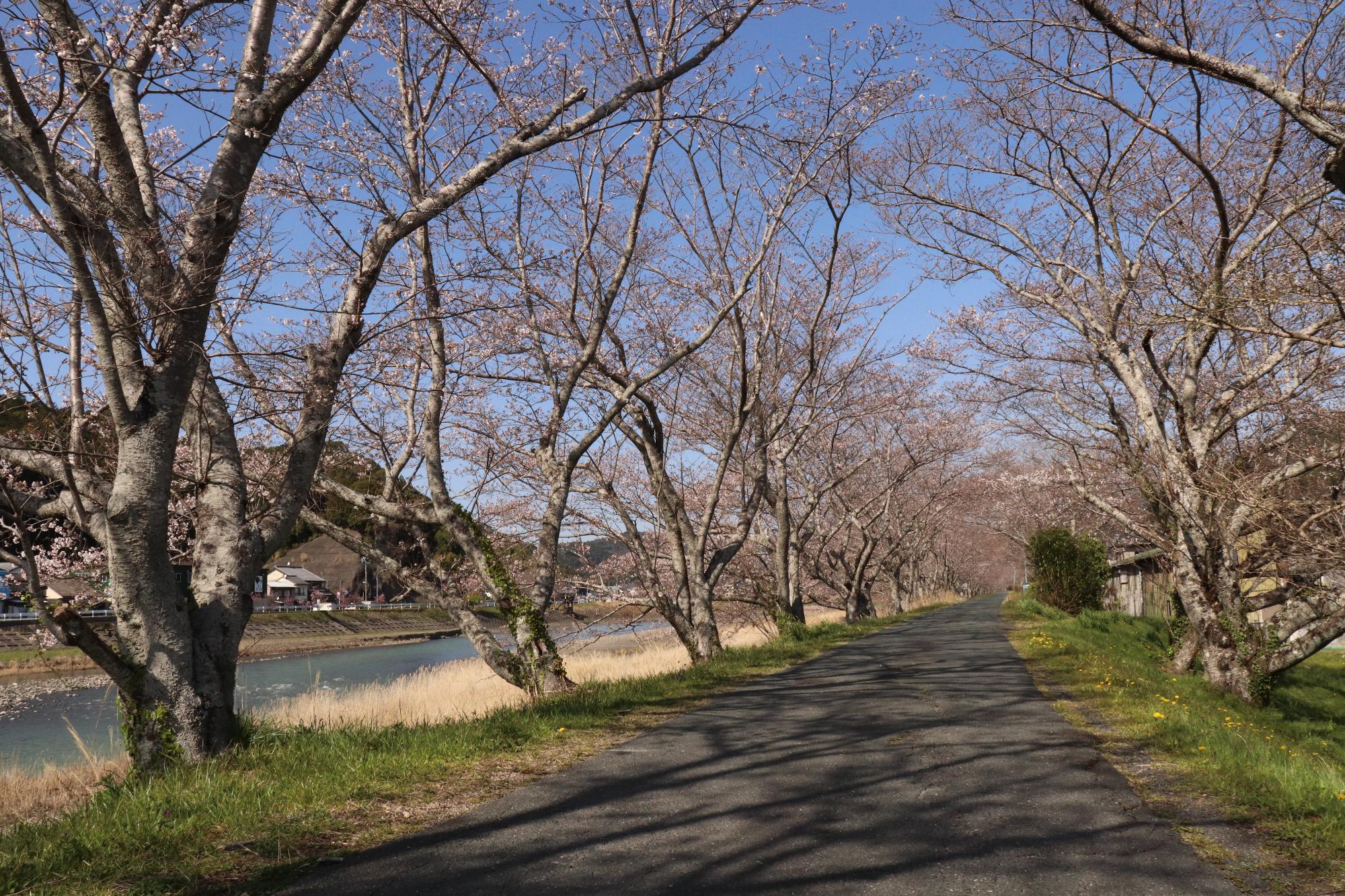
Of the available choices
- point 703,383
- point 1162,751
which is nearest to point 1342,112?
point 1162,751

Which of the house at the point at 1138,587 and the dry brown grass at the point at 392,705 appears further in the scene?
the house at the point at 1138,587

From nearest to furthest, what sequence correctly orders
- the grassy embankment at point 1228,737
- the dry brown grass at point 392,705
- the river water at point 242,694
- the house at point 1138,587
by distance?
1. the grassy embankment at point 1228,737
2. the dry brown grass at point 392,705
3. the river water at point 242,694
4. the house at point 1138,587

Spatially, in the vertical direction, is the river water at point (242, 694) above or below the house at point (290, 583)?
below

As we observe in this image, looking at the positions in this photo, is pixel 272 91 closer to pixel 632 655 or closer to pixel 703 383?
pixel 703 383

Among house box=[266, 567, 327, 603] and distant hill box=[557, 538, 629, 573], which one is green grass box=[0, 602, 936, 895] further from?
house box=[266, 567, 327, 603]

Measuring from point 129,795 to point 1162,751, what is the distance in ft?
23.5

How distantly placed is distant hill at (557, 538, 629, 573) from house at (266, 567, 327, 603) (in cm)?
4572

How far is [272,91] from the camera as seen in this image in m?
7.09

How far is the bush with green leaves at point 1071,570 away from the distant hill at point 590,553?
1739cm

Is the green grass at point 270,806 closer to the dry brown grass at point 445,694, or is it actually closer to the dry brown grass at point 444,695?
the dry brown grass at point 445,694

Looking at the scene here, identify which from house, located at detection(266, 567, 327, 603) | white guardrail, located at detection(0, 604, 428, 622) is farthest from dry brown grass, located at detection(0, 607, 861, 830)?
house, located at detection(266, 567, 327, 603)

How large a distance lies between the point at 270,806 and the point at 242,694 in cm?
1763

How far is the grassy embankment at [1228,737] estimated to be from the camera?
492cm

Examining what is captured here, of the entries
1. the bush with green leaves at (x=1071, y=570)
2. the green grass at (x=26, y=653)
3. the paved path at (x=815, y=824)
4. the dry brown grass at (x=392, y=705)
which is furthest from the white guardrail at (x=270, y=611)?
the paved path at (x=815, y=824)
